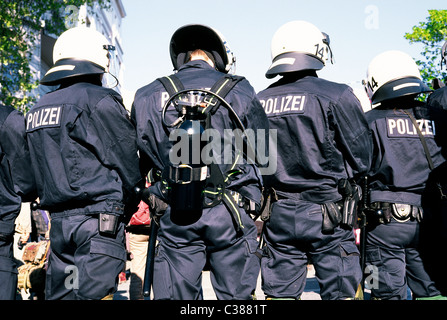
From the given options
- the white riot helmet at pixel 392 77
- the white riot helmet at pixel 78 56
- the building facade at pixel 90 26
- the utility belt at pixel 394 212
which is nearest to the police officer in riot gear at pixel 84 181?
the white riot helmet at pixel 78 56

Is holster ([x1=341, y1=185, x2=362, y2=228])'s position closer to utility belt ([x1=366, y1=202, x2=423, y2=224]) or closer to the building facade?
utility belt ([x1=366, y1=202, x2=423, y2=224])

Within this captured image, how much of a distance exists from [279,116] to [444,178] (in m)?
1.55

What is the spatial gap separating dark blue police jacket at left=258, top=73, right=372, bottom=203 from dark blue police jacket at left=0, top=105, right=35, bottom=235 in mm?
1898

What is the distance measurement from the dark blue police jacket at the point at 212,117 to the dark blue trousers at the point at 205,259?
0.27 meters

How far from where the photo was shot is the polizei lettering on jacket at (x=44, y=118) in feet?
12.8

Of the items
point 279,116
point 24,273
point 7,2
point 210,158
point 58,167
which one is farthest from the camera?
point 7,2

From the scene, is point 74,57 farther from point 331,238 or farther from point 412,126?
point 412,126

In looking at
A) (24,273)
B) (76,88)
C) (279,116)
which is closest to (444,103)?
(279,116)

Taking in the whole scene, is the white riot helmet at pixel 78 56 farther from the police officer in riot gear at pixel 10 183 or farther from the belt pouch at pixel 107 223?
the belt pouch at pixel 107 223

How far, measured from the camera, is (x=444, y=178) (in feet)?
15.1

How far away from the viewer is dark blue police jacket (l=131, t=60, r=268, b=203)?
3.48 m

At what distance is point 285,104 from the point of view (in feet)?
13.8

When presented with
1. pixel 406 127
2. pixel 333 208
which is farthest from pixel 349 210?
pixel 406 127

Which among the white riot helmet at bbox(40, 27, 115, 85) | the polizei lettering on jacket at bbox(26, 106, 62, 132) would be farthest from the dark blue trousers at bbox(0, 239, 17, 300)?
the white riot helmet at bbox(40, 27, 115, 85)
